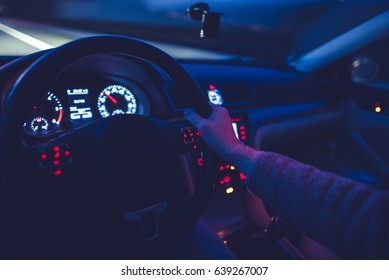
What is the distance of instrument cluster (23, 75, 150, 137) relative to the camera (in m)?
1.14

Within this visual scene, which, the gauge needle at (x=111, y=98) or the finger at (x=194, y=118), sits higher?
the gauge needle at (x=111, y=98)

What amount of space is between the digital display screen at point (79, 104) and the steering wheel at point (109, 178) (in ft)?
1.17

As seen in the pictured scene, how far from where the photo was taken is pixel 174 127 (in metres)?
1.02

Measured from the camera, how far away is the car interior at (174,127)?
0.83 metres

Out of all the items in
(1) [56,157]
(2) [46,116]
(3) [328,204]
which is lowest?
(3) [328,204]

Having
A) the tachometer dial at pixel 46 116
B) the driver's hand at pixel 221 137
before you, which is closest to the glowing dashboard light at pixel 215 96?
the driver's hand at pixel 221 137

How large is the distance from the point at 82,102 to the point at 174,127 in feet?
1.47

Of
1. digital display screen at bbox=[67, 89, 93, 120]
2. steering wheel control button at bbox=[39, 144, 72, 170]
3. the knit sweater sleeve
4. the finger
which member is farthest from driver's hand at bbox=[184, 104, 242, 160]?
digital display screen at bbox=[67, 89, 93, 120]

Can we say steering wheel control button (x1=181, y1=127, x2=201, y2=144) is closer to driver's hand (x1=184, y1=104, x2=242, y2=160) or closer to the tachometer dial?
driver's hand (x1=184, y1=104, x2=242, y2=160)

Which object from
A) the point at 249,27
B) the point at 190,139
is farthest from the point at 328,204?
the point at 249,27

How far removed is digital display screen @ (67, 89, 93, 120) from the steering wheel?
36 cm

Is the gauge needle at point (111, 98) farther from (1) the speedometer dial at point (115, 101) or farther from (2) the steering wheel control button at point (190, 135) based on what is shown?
(2) the steering wheel control button at point (190, 135)

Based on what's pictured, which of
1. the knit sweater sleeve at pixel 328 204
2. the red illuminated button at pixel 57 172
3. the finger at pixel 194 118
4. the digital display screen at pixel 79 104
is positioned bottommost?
the knit sweater sleeve at pixel 328 204

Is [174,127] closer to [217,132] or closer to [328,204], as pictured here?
[217,132]
